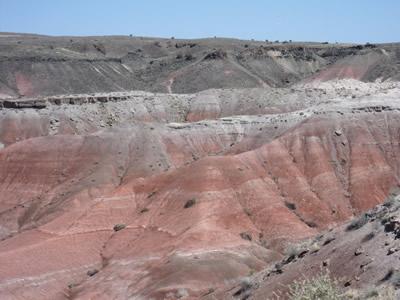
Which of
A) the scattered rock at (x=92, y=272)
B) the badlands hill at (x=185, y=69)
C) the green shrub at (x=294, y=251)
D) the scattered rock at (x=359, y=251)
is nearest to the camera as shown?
the scattered rock at (x=359, y=251)

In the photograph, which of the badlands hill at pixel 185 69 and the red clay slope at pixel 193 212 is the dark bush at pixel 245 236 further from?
the badlands hill at pixel 185 69

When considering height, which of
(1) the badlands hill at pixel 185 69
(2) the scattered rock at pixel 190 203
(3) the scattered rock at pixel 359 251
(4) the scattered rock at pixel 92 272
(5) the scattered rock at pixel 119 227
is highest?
(1) the badlands hill at pixel 185 69

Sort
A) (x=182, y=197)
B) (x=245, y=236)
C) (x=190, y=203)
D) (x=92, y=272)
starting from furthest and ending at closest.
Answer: (x=182, y=197) < (x=190, y=203) < (x=92, y=272) < (x=245, y=236)

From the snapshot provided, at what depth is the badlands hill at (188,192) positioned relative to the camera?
29312 mm

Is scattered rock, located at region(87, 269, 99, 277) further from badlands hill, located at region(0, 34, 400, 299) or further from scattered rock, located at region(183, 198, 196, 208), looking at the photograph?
scattered rock, located at region(183, 198, 196, 208)

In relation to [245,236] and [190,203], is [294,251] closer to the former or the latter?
[245,236]

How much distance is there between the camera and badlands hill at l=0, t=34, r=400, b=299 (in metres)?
Answer: 29.3

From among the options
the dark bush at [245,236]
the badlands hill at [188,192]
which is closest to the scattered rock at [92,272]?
the badlands hill at [188,192]

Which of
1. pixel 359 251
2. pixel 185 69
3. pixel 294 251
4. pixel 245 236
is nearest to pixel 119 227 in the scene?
pixel 245 236

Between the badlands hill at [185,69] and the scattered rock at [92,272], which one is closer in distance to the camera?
the scattered rock at [92,272]

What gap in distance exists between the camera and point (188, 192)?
41844 millimetres

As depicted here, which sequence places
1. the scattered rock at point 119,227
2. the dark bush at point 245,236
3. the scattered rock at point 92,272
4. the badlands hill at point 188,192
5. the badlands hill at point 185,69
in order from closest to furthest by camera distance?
the badlands hill at point 188,192, the dark bush at point 245,236, the scattered rock at point 92,272, the scattered rock at point 119,227, the badlands hill at point 185,69

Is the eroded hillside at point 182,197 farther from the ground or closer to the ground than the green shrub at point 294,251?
farther from the ground

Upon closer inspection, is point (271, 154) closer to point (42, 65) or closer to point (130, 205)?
point (130, 205)
